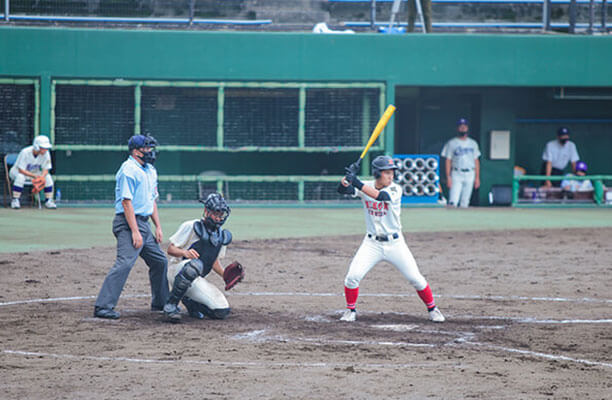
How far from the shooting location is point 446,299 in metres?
10.1

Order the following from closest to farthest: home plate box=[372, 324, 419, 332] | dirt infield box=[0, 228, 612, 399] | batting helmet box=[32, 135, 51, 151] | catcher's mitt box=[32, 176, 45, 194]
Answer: dirt infield box=[0, 228, 612, 399], home plate box=[372, 324, 419, 332], batting helmet box=[32, 135, 51, 151], catcher's mitt box=[32, 176, 45, 194]

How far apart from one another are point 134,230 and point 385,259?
242 cm

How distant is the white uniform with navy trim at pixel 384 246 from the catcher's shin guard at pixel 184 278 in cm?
142

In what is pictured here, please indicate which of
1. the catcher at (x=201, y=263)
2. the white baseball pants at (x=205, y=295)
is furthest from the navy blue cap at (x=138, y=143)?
the white baseball pants at (x=205, y=295)

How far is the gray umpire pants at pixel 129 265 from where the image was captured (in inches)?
339

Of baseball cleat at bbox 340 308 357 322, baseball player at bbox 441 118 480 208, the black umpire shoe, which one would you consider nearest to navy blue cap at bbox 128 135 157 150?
the black umpire shoe

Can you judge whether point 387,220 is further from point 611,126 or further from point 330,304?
point 611,126

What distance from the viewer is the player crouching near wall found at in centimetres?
862

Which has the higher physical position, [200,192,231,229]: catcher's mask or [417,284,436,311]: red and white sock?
[200,192,231,229]: catcher's mask

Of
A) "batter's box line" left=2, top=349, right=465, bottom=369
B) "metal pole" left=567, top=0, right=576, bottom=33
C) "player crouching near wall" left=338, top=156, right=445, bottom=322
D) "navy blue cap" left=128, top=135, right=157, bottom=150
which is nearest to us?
"batter's box line" left=2, top=349, right=465, bottom=369

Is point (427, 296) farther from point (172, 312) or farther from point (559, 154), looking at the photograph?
point (559, 154)

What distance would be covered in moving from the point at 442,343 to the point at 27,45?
47.3ft

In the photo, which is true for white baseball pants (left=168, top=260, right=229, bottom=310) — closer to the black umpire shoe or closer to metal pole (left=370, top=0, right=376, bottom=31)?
the black umpire shoe

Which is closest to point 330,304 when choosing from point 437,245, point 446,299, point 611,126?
point 446,299
